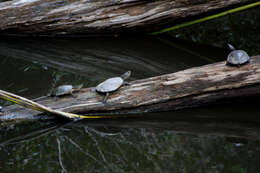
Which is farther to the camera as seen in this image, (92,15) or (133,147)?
(92,15)

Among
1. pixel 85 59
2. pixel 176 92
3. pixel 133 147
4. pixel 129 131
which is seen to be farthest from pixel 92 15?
pixel 133 147

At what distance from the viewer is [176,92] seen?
343cm

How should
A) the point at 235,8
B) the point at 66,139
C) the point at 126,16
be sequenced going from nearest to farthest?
1. the point at 66,139
2. the point at 235,8
3. the point at 126,16

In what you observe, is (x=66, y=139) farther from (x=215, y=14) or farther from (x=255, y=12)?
(x=255, y=12)

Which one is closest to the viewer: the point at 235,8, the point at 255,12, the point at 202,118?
the point at 202,118

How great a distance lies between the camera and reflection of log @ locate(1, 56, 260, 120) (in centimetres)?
335

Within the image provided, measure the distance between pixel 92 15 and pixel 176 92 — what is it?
279 cm

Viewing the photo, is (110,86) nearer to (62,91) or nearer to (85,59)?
(62,91)

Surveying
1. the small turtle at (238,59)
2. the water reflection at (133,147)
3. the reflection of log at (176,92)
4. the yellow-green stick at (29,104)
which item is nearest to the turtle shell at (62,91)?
the reflection of log at (176,92)

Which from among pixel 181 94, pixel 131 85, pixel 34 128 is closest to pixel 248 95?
pixel 181 94

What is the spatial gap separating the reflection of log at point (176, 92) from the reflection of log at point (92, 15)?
81.1 inches

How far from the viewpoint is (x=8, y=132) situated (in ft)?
11.2

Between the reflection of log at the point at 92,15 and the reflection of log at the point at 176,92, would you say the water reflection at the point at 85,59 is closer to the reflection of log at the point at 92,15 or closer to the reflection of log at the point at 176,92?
the reflection of log at the point at 92,15

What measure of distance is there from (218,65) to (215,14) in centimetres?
206
